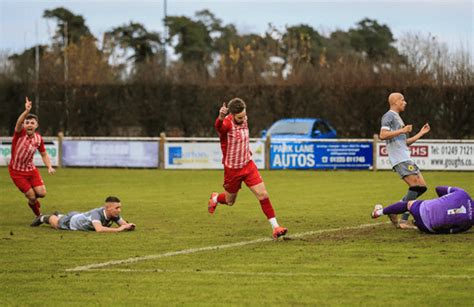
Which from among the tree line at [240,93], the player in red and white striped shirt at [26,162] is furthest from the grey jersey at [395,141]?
Result: the tree line at [240,93]

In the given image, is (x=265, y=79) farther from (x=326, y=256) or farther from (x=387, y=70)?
(x=326, y=256)

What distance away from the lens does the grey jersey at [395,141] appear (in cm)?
1555

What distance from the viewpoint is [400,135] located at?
15.8 m

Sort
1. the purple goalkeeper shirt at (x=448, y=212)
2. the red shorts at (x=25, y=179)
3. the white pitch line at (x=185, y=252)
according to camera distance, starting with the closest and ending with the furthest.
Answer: the white pitch line at (x=185, y=252), the purple goalkeeper shirt at (x=448, y=212), the red shorts at (x=25, y=179)

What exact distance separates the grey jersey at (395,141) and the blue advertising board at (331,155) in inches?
773

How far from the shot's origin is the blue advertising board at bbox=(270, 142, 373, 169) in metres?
35.5

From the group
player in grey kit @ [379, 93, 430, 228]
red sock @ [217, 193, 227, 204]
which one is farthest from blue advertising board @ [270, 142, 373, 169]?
red sock @ [217, 193, 227, 204]

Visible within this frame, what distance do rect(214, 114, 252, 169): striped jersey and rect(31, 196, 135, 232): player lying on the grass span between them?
1913 mm

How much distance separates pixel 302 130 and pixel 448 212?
2416cm

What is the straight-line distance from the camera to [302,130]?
1524 inches

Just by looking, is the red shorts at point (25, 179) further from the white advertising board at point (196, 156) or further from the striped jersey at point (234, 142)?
the white advertising board at point (196, 156)

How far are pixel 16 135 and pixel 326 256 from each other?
712 cm

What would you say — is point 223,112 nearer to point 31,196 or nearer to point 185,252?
point 185,252

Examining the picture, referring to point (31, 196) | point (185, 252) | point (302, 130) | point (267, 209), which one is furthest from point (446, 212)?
point (302, 130)
